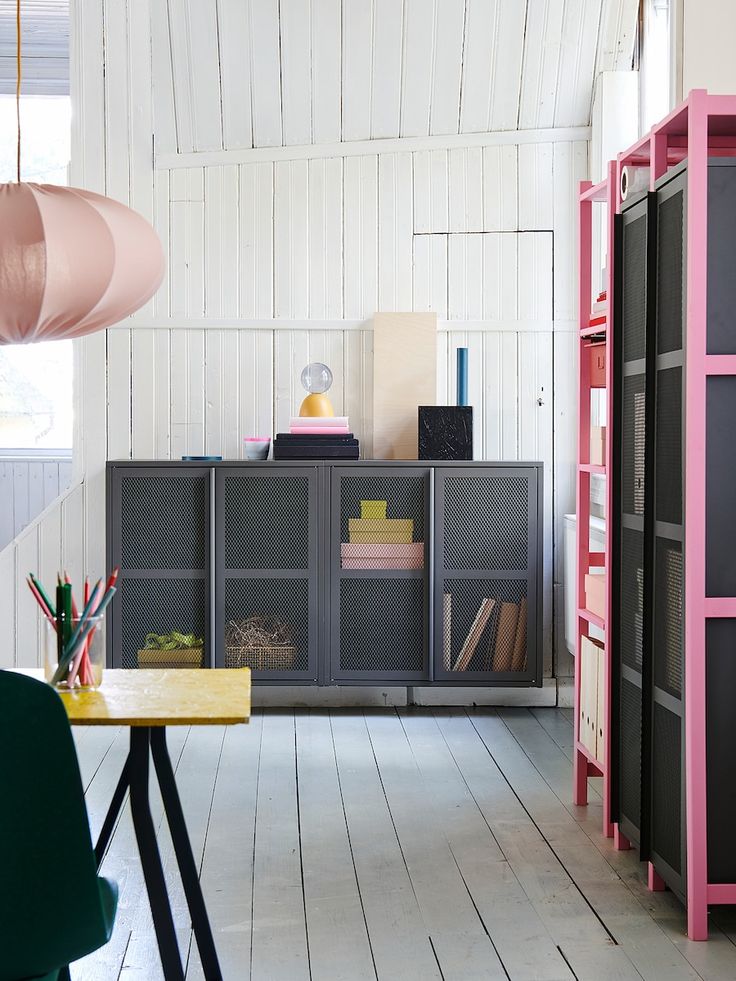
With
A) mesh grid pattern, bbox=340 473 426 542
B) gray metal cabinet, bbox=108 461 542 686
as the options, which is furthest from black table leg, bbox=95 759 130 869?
mesh grid pattern, bbox=340 473 426 542

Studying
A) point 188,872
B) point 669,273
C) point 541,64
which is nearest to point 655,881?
point 188,872

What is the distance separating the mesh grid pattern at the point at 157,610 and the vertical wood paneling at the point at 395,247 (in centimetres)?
165

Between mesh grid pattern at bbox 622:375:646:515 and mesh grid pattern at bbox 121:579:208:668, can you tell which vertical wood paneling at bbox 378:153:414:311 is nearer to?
mesh grid pattern at bbox 121:579:208:668

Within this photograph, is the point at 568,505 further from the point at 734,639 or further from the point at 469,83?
the point at 734,639

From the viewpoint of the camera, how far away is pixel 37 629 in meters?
4.61

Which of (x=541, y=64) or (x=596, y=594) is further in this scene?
(x=541, y=64)

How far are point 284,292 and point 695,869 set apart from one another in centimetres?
342

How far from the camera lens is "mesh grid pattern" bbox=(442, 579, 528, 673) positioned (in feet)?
16.3

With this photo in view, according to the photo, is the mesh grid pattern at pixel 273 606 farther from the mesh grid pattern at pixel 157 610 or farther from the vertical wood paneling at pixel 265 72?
the vertical wood paneling at pixel 265 72

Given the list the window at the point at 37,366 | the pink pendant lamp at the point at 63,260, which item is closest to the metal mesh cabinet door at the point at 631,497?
the pink pendant lamp at the point at 63,260

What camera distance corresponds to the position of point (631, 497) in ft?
10.8

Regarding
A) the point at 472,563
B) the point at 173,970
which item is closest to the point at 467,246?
the point at 472,563

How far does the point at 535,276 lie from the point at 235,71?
1694 millimetres

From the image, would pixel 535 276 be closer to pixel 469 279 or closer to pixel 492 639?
pixel 469 279
